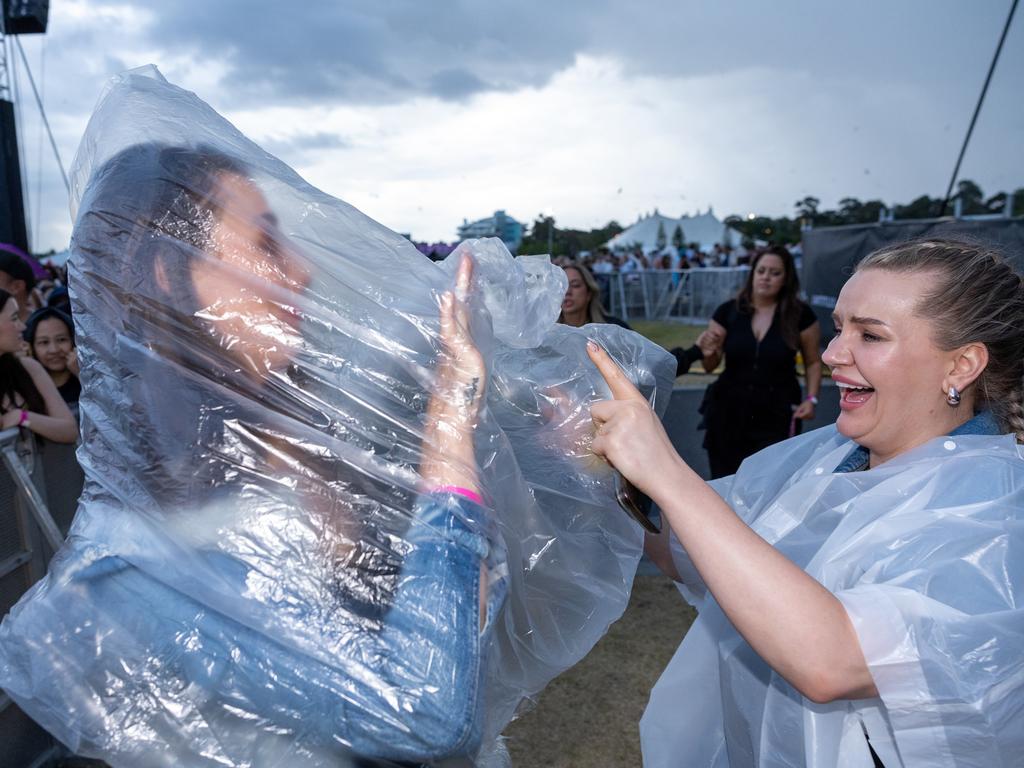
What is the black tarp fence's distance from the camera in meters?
6.02

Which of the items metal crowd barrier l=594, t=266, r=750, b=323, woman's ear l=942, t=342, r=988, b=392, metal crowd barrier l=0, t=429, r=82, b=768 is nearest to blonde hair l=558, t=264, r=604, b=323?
metal crowd barrier l=0, t=429, r=82, b=768

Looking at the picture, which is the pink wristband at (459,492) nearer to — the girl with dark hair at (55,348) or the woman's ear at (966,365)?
the woman's ear at (966,365)

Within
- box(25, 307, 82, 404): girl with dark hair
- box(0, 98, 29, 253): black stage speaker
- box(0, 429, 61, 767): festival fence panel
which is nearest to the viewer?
box(0, 429, 61, 767): festival fence panel

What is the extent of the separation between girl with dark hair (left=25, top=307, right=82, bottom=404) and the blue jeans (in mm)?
2854

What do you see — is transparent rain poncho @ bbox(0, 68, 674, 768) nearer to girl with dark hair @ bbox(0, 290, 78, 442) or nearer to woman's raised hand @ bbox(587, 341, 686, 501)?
woman's raised hand @ bbox(587, 341, 686, 501)

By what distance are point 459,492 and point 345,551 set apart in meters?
0.16

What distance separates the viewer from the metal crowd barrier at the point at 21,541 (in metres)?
2.24

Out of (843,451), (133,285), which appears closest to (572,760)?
(843,451)

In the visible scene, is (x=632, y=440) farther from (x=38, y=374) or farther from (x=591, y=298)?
(x=591, y=298)

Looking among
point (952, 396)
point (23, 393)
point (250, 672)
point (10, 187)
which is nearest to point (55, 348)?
point (23, 393)

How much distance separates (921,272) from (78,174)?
4.46 feet

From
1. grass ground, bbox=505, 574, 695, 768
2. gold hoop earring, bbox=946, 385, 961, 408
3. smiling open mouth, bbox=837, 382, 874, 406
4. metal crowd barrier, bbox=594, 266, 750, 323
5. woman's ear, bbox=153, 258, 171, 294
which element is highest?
woman's ear, bbox=153, 258, 171, 294

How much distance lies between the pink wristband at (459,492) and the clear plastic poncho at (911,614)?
490 mm

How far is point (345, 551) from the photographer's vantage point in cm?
92
